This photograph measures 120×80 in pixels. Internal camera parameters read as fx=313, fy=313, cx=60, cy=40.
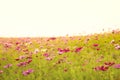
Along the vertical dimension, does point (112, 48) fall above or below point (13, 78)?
above

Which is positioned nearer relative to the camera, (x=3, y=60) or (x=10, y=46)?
(x=3, y=60)

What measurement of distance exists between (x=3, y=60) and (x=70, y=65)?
3245 mm

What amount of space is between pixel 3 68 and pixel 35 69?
4.53 ft

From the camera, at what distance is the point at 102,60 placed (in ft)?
29.7

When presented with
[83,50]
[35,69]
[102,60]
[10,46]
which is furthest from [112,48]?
[10,46]

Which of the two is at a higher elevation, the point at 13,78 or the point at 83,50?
the point at 83,50

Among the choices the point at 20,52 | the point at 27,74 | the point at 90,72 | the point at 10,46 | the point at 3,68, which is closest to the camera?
the point at 90,72

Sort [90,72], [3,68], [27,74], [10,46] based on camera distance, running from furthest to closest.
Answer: [10,46], [3,68], [27,74], [90,72]

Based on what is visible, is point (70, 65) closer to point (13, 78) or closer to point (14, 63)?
point (13, 78)

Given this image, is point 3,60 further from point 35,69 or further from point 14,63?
point 35,69

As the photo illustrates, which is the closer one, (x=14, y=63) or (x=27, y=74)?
(x=27, y=74)

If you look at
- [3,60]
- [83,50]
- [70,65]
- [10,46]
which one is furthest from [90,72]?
[10,46]

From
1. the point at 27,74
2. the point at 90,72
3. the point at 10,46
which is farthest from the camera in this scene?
the point at 10,46

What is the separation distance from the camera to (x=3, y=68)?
10312 mm
